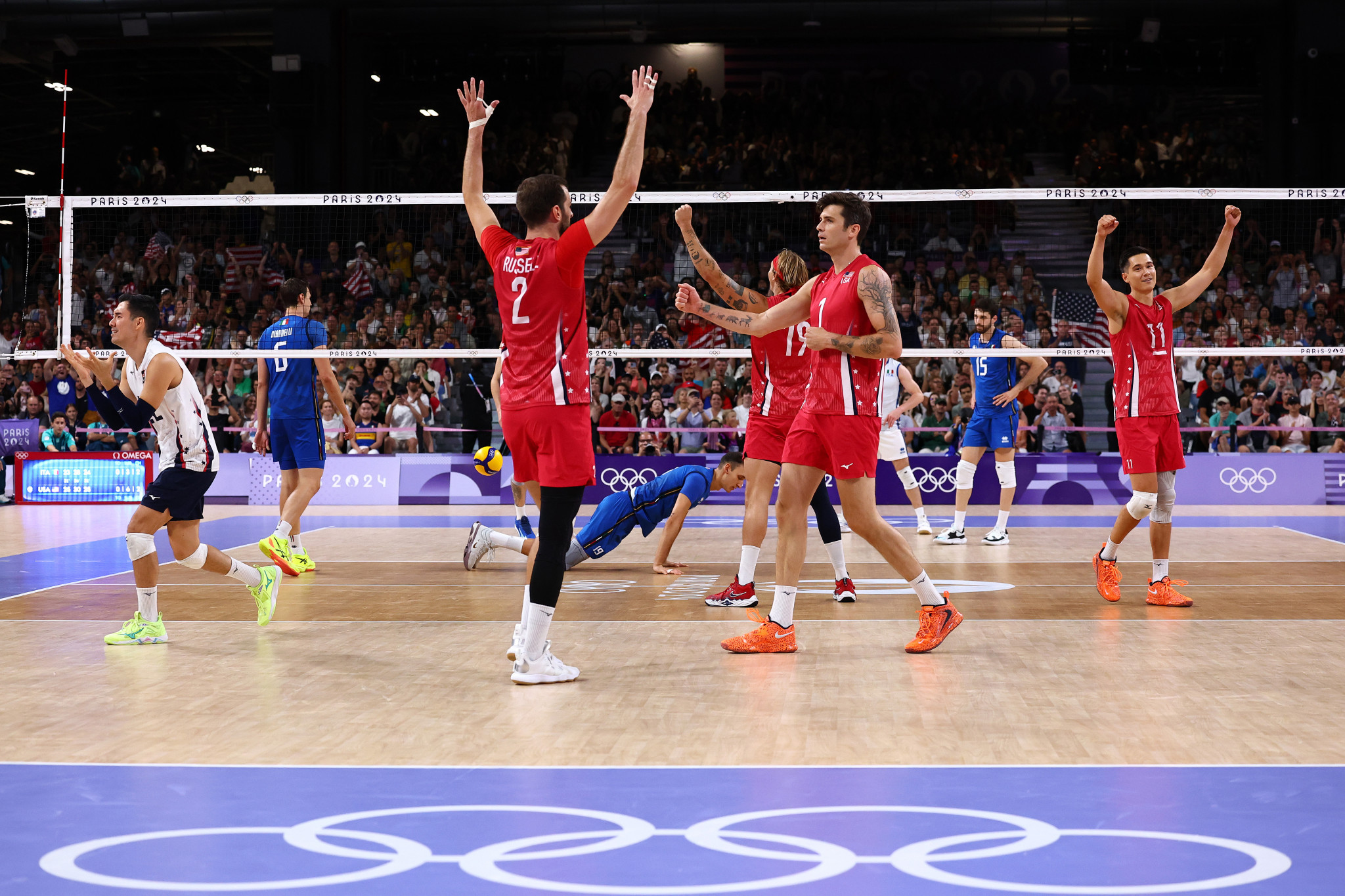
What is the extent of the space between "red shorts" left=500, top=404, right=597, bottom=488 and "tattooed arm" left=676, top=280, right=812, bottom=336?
0.81m

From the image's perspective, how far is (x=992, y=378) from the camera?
11414 millimetres

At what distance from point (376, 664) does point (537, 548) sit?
108 centimetres

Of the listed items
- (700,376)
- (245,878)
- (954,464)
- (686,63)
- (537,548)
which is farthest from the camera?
(686,63)

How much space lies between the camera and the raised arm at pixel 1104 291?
688 centimetres

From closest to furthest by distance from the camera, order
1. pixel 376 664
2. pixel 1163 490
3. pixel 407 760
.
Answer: pixel 407 760 < pixel 376 664 < pixel 1163 490

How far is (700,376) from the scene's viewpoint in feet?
60.3

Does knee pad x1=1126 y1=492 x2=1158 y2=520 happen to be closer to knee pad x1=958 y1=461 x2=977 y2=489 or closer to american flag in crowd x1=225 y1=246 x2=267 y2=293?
knee pad x1=958 y1=461 x2=977 y2=489

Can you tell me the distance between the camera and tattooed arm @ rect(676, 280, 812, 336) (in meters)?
5.62

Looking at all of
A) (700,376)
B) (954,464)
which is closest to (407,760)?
(954,464)

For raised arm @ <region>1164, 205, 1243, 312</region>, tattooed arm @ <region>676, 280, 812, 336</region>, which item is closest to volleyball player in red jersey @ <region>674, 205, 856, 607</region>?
tattooed arm @ <region>676, 280, 812, 336</region>

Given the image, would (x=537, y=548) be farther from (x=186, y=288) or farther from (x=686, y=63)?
(x=686, y=63)

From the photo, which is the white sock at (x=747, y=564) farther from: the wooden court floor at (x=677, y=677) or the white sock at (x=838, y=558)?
the white sock at (x=838, y=558)

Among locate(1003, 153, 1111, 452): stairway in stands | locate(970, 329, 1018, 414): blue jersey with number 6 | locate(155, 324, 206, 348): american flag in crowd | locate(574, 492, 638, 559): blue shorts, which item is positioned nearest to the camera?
locate(574, 492, 638, 559): blue shorts

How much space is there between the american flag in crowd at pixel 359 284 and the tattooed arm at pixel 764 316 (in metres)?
13.7
